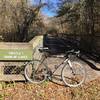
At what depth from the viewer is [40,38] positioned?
11.8 meters

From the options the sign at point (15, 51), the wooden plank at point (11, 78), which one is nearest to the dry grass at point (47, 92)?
the wooden plank at point (11, 78)

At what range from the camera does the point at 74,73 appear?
10172mm

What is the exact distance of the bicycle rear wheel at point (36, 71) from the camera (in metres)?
10.1

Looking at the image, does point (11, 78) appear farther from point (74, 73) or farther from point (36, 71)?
point (74, 73)

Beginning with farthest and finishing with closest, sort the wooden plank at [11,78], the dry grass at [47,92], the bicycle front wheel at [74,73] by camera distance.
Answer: the bicycle front wheel at [74,73], the wooden plank at [11,78], the dry grass at [47,92]

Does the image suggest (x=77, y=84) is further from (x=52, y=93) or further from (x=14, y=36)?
(x=14, y=36)

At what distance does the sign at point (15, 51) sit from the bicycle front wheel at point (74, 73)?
113 cm

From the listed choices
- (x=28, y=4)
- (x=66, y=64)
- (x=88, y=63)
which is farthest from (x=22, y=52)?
(x=28, y=4)

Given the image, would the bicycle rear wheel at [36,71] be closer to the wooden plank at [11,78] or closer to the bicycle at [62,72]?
the bicycle at [62,72]

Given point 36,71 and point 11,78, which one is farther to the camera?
point 36,71

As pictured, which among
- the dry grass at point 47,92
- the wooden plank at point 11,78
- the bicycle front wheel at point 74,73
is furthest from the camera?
the bicycle front wheel at point 74,73

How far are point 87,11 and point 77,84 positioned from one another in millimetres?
14883

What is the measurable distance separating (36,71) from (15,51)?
2.90 feet

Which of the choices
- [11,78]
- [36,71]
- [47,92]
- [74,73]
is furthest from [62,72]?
[11,78]
